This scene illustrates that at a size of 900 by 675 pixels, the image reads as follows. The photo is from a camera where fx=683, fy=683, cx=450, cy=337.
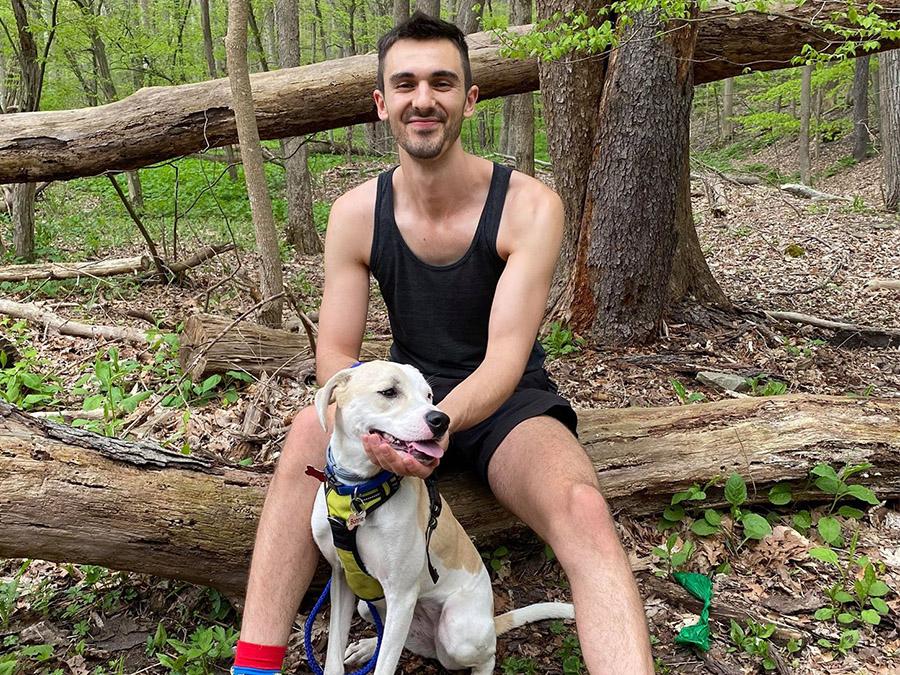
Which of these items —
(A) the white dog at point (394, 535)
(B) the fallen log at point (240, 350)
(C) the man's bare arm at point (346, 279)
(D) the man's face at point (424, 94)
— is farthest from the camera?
(B) the fallen log at point (240, 350)

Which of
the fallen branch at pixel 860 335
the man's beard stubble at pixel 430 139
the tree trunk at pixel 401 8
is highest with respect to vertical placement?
the tree trunk at pixel 401 8

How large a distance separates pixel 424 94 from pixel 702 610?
8.71 feet

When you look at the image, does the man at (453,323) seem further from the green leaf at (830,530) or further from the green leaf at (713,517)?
the green leaf at (830,530)

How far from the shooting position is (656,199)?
562 cm

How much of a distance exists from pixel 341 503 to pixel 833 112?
1132 inches

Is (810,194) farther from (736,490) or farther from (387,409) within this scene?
(387,409)

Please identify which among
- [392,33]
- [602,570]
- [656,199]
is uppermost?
[392,33]

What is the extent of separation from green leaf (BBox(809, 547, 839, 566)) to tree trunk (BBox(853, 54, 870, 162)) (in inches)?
734

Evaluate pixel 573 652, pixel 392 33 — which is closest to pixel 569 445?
pixel 573 652

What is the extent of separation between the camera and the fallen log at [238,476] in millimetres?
2910

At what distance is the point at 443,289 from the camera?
3252 millimetres

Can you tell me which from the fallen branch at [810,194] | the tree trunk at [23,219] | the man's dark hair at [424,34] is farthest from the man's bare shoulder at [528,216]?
the fallen branch at [810,194]

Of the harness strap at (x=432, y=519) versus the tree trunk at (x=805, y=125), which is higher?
the tree trunk at (x=805, y=125)

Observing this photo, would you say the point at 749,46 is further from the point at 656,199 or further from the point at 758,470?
the point at 758,470
